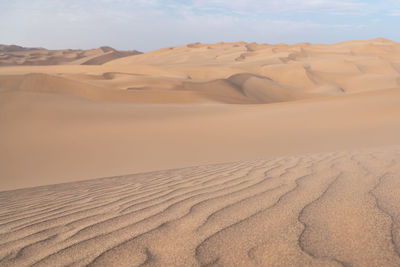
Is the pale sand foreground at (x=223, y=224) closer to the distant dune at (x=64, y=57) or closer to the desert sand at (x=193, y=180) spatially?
the desert sand at (x=193, y=180)

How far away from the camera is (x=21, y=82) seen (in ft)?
44.2

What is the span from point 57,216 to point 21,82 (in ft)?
41.9

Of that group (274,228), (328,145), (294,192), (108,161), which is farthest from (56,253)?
(328,145)

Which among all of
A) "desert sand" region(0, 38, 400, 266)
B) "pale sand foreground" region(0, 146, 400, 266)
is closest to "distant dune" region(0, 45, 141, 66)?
"desert sand" region(0, 38, 400, 266)

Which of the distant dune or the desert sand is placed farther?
the distant dune

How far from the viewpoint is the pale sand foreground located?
1443 mm

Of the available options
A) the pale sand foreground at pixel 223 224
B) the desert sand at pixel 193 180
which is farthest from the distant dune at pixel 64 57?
the pale sand foreground at pixel 223 224

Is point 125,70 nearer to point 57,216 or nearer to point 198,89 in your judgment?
point 198,89

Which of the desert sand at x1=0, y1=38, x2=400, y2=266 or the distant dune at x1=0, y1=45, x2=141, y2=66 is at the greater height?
the distant dune at x1=0, y1=45, x2=141, y2=66

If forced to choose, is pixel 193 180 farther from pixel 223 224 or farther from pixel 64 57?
pixel 64 57

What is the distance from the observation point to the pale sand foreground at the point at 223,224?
144cm

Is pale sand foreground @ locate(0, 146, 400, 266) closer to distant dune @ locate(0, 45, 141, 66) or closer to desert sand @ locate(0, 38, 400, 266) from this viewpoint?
desert sand @ locate(0, 38, 400, 266)

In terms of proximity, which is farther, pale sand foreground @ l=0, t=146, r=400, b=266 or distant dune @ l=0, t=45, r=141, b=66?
distant dune @ l=0, t=45, r=141, b=66

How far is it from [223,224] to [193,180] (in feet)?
4.45
